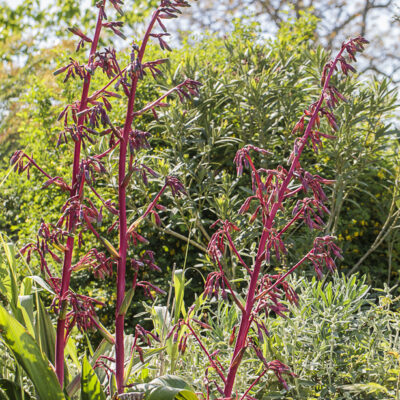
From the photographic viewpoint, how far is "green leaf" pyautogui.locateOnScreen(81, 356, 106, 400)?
1.62 m

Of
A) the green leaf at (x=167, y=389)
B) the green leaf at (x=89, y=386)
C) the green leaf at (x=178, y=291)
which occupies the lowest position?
the green leaf at (x=167, y=389)

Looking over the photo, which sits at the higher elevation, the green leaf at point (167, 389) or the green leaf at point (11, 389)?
the green leaf at point (11, 389)

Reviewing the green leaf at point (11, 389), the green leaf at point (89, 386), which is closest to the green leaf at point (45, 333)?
the green leaf at point (11, 389)

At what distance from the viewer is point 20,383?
5.89 feet

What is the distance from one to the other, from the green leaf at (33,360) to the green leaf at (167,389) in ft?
0.84

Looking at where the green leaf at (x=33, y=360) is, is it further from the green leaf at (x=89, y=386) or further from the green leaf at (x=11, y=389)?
the green leaf at (x=11, y=389)

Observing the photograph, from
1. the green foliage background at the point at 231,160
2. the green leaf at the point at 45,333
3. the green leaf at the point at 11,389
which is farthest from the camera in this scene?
the green foliage background at the point at 231,160

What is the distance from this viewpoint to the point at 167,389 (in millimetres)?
1495

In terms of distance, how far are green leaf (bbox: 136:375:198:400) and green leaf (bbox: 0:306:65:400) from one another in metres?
0.26

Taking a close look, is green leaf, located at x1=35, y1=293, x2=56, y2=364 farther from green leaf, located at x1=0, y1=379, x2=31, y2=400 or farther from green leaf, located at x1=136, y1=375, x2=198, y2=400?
green leaf, located at x1=136, y1=375, x2=198, y2=400

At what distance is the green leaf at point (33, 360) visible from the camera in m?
1.53

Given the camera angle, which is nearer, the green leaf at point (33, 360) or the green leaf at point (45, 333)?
the green leaf at point (33, 360)

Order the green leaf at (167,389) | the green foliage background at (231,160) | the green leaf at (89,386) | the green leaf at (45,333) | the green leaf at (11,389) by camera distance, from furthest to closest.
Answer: the green foliage background at (231,160)
the green leaf at (45,333)
the green leaf at (11,389)
the green leaf at (89,386)
the green leaf at (167,389)

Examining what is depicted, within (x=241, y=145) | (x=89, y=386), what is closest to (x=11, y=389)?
(x=89, y=386)
